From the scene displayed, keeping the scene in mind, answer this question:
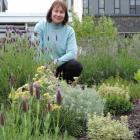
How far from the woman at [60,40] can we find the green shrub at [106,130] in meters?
2.53

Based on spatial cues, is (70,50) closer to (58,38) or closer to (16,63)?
(58,38)

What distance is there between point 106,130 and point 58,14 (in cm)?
285

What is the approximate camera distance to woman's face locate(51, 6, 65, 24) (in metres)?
7.30

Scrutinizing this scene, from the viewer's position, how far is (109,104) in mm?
6359

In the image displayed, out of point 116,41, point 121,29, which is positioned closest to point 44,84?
point 116,41

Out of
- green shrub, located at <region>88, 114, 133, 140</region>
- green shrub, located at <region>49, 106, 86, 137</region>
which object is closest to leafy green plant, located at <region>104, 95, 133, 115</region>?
green shrub, located at <region>49, 106, 86, 137</region>

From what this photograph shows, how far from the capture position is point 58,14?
731cm

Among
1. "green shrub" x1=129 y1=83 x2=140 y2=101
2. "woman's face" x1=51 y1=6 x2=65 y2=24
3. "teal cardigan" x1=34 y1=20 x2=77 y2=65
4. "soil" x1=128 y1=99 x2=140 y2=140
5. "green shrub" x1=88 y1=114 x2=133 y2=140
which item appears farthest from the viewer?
"green shrub" x1=129 y1=83 x2=140 y2=101

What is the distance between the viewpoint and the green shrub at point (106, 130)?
480 cm

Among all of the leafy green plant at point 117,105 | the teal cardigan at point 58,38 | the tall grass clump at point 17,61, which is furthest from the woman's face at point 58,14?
the leafy green plant at point 117,105

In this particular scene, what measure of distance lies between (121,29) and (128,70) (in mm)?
37987

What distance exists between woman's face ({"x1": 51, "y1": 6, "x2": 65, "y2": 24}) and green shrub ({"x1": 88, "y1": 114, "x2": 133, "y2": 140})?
2.68 meters

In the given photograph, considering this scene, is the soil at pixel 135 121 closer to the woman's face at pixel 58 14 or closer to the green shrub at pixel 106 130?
the green shrub at pixel 106 130

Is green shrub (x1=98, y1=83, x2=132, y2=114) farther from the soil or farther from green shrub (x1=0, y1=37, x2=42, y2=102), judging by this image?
green shrub (x1=0, y1=37, x2=42, y2=102)
